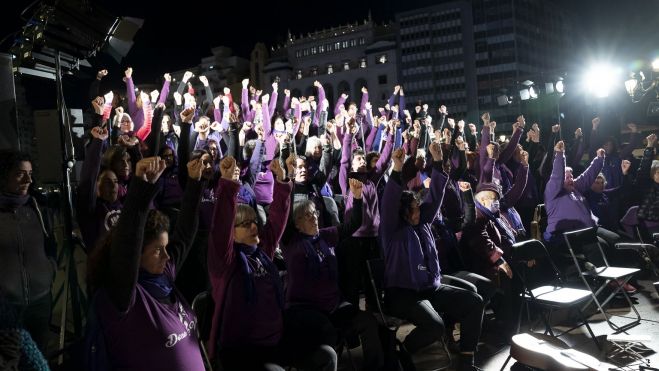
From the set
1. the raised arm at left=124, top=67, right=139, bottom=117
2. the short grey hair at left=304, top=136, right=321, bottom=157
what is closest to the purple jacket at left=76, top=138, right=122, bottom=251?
the raised arm at left=124, top=67, right=139, bottom=117

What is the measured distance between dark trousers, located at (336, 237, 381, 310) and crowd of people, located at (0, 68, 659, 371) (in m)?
0.01

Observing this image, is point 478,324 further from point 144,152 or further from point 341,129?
point 341,129

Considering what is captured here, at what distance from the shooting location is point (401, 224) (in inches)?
189

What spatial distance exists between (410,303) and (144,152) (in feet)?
11.1

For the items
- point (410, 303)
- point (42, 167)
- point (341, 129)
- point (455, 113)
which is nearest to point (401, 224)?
point (410, 303)

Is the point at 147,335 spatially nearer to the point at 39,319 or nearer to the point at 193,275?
the point at 39,319

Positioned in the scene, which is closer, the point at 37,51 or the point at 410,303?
the point at 410,303

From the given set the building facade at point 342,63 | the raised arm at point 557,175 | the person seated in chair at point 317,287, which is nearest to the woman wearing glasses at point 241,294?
the person seated in chair at point 317,287

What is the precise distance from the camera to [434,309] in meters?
4.65

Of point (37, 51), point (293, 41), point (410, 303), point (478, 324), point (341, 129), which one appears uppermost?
point (293, 41)

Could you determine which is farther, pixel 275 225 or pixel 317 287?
pixel 317 287

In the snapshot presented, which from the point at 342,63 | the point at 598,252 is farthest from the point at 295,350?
the point at 342,63

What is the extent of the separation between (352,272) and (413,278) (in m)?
0.61

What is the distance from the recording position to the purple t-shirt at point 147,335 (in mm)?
2299
